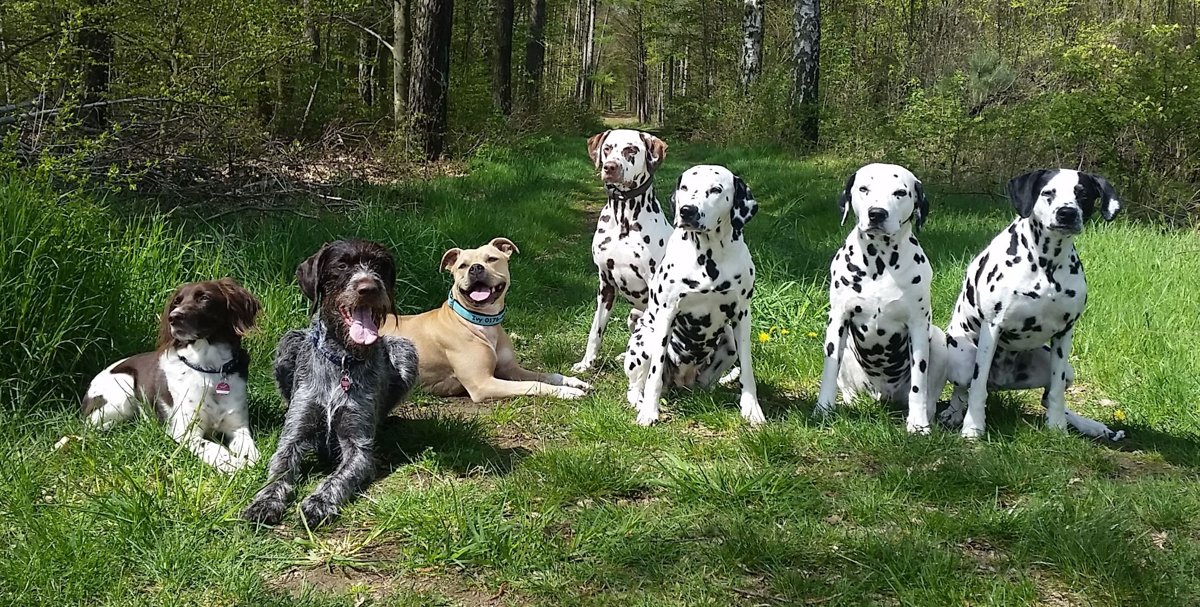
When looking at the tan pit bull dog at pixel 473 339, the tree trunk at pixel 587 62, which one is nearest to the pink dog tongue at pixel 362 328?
the tan pit bull dog at pixel 473 339

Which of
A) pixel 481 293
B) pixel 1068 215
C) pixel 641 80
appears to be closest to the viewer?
pixel 1068 215

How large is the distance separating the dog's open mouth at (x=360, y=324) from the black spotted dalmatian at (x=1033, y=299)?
3053 mm

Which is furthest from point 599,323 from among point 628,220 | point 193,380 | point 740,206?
point 193,380

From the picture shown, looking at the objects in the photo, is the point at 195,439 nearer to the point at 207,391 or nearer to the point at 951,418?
the point at 207,391

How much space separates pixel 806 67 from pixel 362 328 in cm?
1494

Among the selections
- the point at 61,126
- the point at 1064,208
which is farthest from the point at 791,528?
the point at 61,126

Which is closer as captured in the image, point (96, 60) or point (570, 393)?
point (570, 393)

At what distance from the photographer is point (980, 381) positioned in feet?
14.1

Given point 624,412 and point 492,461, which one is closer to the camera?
point 492,461

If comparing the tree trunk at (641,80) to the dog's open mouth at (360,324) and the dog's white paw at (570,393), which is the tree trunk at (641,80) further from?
the dog's open mouth at (360,324)

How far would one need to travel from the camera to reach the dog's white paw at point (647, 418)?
4.57 meters

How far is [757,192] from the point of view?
13.0 meters

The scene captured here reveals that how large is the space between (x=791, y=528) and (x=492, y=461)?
1466 mm

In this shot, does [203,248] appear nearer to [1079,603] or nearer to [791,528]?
[791,528]
